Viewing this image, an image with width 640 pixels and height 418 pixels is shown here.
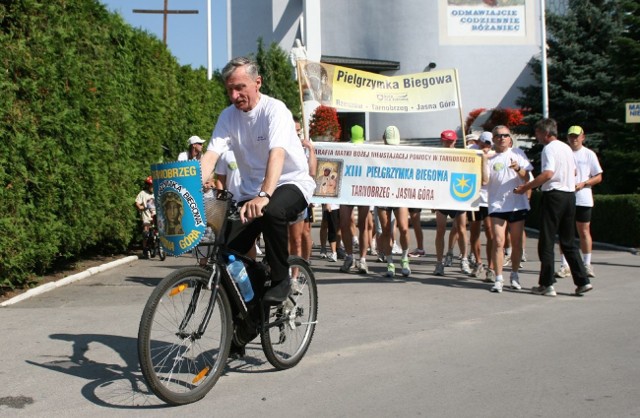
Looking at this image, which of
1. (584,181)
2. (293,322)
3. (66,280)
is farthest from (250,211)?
(584,181)

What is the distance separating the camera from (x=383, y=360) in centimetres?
691

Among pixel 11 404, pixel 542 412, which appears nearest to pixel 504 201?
pixel 542 412

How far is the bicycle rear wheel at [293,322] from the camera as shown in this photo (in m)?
6.55

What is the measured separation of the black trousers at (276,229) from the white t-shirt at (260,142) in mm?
142

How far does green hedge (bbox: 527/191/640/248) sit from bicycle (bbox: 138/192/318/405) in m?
12.4

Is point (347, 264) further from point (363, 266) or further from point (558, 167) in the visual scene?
point (558, 167)

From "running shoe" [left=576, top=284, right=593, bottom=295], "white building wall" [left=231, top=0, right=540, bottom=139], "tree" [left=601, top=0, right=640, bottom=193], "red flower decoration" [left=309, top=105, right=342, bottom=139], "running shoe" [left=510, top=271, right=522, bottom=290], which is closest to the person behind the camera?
"running shoe" [left=576, top=284, right=593, bottom=295]

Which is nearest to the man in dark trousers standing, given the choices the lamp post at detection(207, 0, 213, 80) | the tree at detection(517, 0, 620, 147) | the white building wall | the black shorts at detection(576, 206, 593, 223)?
the black shorts at detection(576, 206, 593, 223)

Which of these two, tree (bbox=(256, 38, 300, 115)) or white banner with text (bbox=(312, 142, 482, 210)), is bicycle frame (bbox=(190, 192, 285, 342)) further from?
tree (bbox=(256, 38, 300, 115))

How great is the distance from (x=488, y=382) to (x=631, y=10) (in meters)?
17.1

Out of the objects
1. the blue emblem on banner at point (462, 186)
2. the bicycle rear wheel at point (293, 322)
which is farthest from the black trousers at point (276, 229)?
the blue emblem on banner at point (462, 186)

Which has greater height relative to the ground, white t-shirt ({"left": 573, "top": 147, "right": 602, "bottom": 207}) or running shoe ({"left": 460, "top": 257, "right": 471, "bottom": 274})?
white t-shirt ({"left": 573, "top": 147, "right": 602, "bottom": 207})

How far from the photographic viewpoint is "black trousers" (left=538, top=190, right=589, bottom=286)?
421 inches

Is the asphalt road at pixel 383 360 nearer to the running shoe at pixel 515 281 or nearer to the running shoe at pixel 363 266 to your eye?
the running shoe at pixel 515 281
